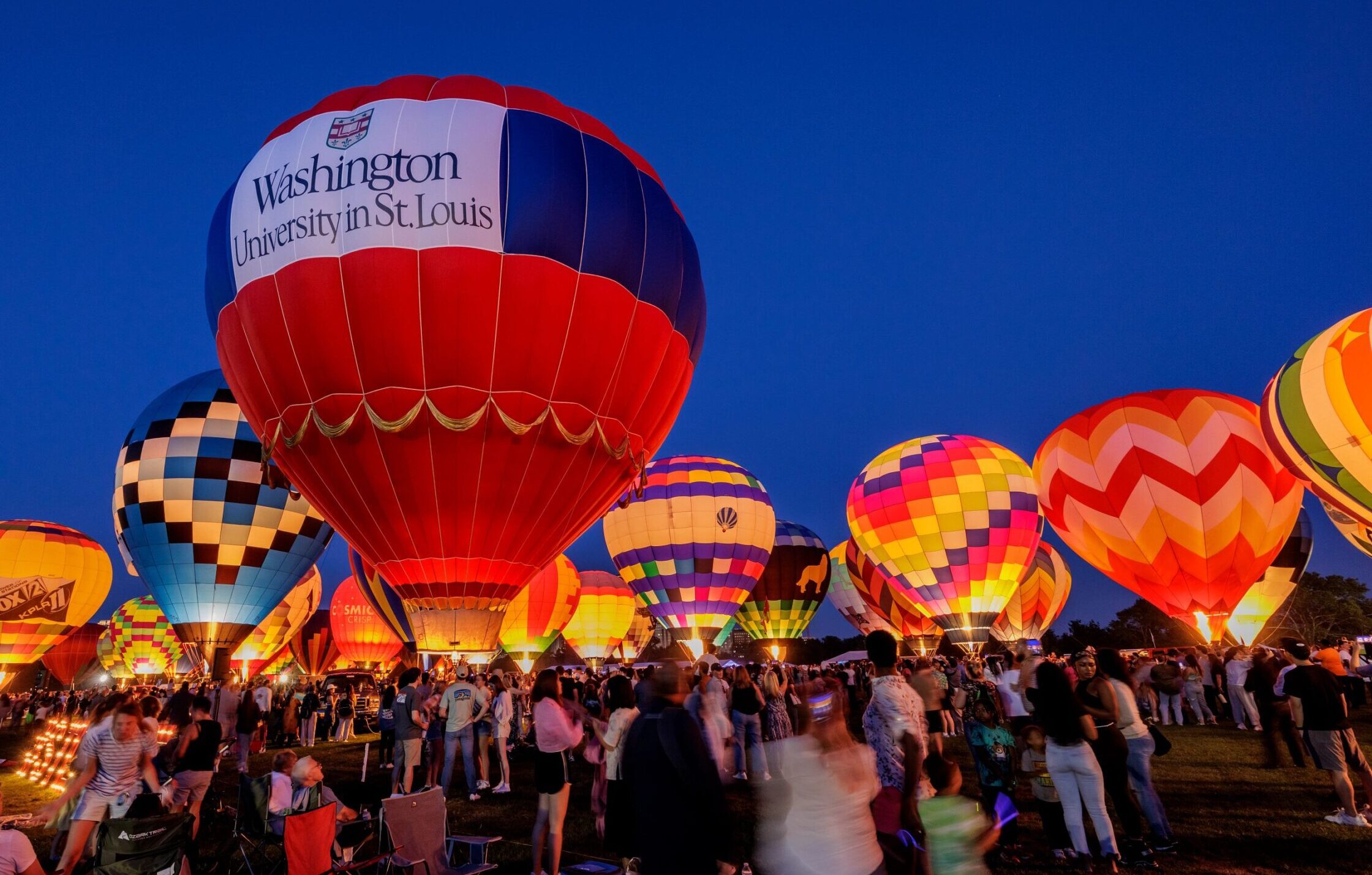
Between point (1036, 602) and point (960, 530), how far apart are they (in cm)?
1524

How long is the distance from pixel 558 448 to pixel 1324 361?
13794 mm

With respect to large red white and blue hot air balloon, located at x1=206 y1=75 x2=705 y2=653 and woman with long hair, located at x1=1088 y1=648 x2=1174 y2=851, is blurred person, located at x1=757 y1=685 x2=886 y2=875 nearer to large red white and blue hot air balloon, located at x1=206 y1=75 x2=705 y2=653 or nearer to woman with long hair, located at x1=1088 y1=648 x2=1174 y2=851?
woman with long hair, located at x1=1088 y1=648 x2=1174 y2=851

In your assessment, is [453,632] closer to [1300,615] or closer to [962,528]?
[962,528]

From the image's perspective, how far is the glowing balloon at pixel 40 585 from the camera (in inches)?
904

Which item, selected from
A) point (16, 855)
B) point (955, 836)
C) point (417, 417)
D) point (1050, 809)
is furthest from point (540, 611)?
point (955, 836)

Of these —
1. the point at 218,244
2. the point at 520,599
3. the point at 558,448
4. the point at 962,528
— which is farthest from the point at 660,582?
the point at 218,244

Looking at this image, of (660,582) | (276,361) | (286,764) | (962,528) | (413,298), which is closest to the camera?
(286,764)

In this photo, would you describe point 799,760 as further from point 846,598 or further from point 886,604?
point 846,598

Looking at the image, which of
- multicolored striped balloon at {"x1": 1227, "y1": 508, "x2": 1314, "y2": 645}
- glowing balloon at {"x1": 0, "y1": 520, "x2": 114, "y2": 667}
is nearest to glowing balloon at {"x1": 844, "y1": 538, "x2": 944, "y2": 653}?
multicolored striped balloon at {"x1": 1227, "y1": 508, "x2": 1314, "y2": 645}

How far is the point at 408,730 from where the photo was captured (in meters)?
7.90

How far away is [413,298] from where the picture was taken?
9172mm

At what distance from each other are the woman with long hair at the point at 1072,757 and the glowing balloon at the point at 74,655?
5843 cm

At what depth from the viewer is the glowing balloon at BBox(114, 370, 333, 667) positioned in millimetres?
17188

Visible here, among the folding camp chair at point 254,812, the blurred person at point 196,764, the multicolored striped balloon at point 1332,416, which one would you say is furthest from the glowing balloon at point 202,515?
the multicolored striped balloon at point 1332,416
